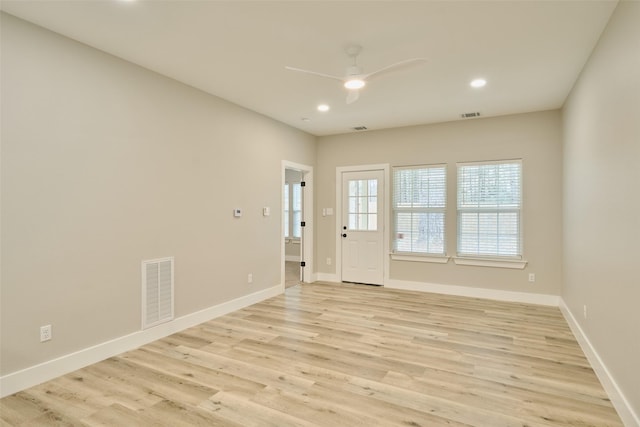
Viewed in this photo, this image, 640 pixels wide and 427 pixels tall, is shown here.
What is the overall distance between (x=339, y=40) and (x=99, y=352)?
11.2 feet

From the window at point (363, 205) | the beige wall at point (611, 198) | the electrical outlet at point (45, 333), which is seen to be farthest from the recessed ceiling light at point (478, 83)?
the electrical outlet at point (45, 333)

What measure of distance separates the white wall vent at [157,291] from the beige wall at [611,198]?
3.85m

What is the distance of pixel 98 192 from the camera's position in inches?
122

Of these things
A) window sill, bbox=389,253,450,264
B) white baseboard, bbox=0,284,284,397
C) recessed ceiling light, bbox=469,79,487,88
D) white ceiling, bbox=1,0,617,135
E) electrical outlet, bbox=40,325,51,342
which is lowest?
white baseboard, bbox=0,284,284,397

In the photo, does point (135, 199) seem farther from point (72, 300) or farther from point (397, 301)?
point (397, 301)

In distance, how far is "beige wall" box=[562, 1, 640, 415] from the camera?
2.10 m

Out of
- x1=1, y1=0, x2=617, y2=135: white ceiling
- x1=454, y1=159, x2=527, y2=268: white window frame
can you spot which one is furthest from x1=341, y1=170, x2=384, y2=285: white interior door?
x1=1, y1=0, x2=617, y2=135: white ceiling

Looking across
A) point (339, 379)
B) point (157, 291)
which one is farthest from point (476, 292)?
point (157, 291)

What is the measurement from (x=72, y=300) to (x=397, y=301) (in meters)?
3.94

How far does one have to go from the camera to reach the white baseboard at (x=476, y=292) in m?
4.99

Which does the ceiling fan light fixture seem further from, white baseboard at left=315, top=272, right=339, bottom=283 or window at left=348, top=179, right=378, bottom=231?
white baseboard at left=315, top=272, right=339, bottom=283

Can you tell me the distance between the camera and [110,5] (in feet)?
8.09

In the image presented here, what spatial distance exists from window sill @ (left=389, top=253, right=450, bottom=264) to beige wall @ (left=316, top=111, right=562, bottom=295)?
0.07 m

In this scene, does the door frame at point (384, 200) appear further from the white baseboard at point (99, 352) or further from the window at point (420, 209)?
the white baseboard at point (99, 352)
